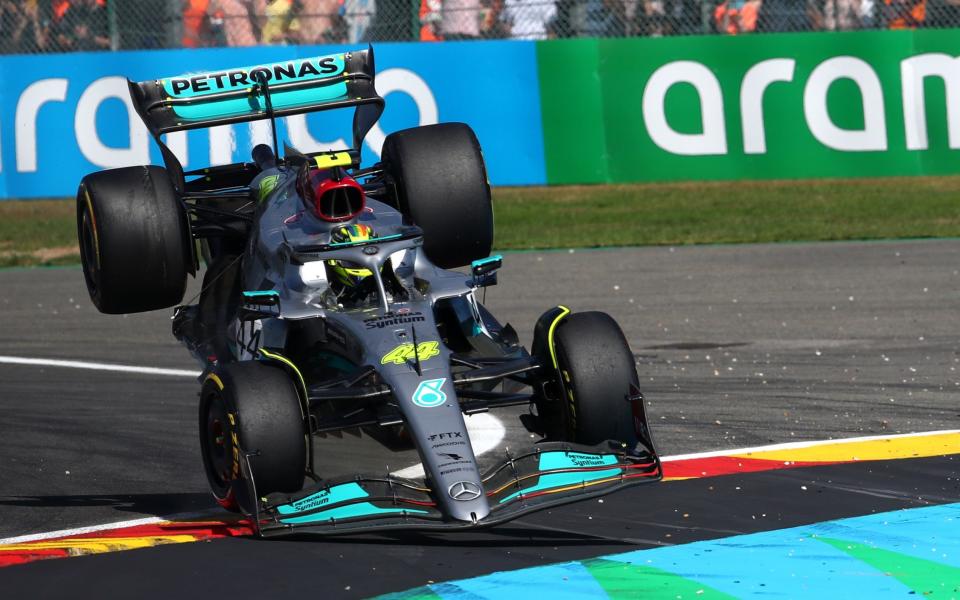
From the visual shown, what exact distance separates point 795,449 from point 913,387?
62.0 inches

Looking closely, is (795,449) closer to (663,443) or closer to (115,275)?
(663,443)

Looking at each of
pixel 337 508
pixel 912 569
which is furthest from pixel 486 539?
pixel 912 569

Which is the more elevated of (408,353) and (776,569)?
(408,353)

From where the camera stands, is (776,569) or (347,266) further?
(347,266)

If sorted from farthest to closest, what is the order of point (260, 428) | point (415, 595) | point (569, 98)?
point (569, 98)
point (260, 428)
point (415, 595)

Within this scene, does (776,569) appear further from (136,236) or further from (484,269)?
(136,236)

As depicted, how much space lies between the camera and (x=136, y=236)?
6484mm

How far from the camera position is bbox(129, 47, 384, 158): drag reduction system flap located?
7430 mm

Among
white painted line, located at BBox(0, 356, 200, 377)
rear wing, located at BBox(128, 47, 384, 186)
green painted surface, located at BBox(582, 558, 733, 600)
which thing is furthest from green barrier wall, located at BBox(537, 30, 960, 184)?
green painted surface, located at BBox(582, 558, 733, 600)

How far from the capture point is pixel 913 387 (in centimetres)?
806

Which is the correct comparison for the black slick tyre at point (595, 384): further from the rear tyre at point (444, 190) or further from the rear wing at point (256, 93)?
the rear wing at point (256, 93)

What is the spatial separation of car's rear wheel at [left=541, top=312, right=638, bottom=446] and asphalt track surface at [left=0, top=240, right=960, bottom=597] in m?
0.29

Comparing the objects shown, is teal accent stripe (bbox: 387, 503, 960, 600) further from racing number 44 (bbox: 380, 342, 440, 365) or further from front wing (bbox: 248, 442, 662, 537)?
racing number 44 (bbox: 380, 342, 440, 365)

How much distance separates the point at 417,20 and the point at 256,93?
348 inches
